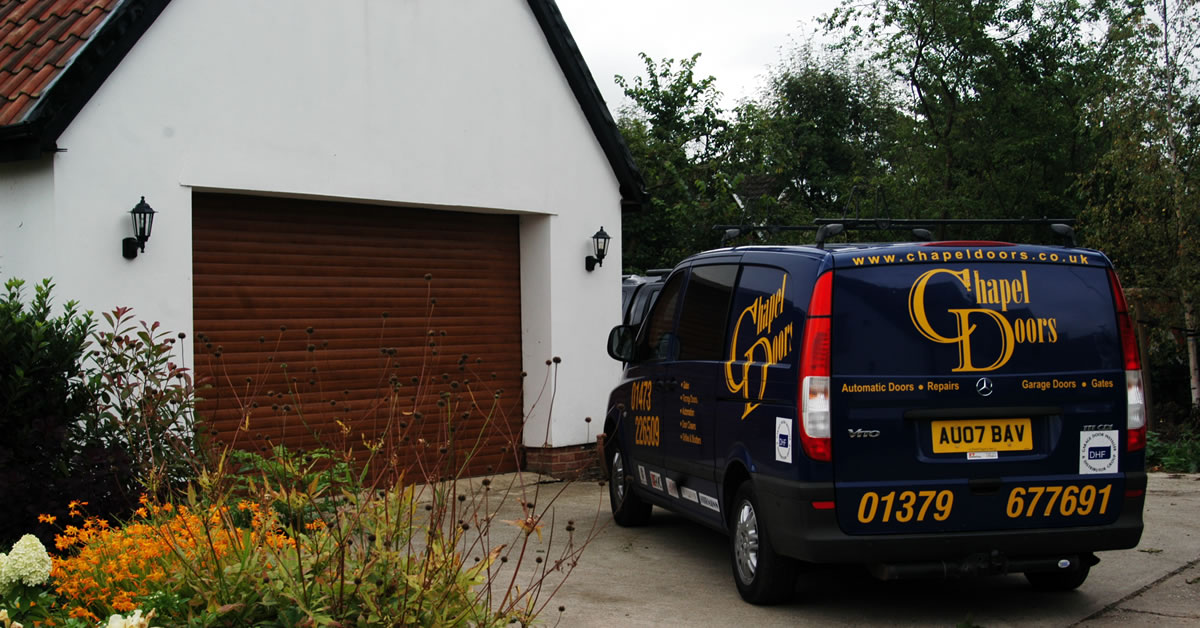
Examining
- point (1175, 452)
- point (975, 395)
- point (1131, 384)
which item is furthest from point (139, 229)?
point (1175, 452)

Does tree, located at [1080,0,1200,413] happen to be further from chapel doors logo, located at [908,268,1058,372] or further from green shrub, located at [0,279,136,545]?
green shrub, located at [0,279,136,545]

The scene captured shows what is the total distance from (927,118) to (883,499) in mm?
24348

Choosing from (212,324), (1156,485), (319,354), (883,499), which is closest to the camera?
(883,499)

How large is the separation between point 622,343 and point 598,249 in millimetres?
3620

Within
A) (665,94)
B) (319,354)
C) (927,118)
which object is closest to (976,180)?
(927,118)

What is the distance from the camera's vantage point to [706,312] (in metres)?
7.63

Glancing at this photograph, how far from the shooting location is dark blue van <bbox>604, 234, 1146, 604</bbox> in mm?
5961

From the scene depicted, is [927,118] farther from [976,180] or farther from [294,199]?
Result: [294,199]

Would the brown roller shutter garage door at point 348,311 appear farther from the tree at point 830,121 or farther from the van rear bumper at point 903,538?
the tree at point 830,121

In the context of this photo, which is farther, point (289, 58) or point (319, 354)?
point (319, 354)

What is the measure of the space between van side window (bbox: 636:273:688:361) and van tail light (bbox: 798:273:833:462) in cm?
206

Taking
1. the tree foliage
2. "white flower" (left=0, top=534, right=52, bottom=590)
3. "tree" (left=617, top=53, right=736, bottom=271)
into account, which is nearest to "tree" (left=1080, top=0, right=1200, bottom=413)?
the tree foliage

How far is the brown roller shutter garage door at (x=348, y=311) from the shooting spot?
9734 millimetres

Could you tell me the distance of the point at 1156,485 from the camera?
38.9 feet
